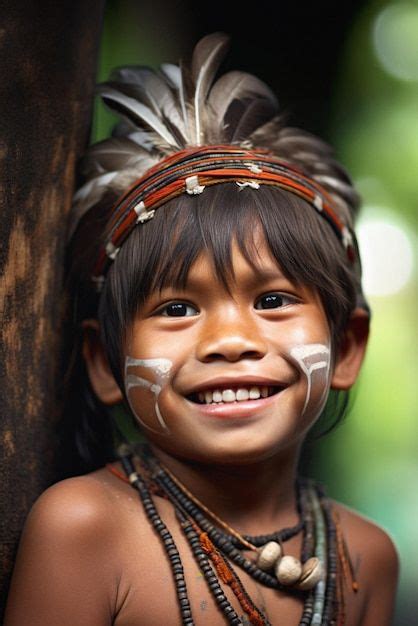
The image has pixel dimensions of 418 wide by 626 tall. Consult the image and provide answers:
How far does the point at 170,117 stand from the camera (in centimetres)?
205

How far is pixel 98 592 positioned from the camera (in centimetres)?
164

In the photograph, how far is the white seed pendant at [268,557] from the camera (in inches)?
70.2

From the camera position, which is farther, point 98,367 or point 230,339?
point 98,367

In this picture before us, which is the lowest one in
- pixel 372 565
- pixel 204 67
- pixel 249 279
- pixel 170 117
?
pixel 372 565

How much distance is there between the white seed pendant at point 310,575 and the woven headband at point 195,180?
824 millimetres

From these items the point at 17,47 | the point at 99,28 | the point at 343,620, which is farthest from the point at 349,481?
the point at 17,47

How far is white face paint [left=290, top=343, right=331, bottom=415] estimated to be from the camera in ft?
5.78

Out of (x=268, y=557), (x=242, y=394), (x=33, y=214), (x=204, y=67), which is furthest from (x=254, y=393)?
(x=204, y=67)

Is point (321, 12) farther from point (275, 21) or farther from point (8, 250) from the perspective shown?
point (8, 250)

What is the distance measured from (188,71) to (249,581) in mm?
1285

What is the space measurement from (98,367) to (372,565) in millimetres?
878

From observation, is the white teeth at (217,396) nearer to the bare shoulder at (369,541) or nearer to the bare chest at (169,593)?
the bare chest at (169,593)

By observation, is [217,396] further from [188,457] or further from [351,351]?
[351,351]

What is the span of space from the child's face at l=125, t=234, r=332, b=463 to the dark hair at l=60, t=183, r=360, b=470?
0.03 meters
